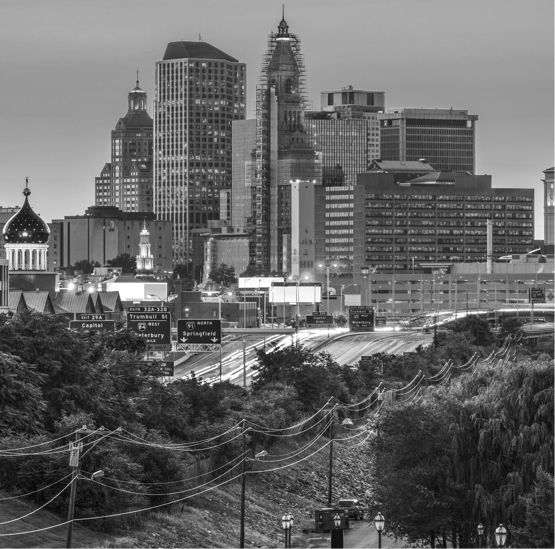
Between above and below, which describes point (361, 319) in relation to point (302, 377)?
above

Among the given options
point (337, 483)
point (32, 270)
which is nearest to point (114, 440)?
point (337, 483)

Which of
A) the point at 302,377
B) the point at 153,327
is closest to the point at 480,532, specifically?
the point at 302,377

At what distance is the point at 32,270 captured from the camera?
617ft

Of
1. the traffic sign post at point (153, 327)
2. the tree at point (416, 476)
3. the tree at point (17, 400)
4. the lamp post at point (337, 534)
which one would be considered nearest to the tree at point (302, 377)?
the traffic sign post at point (153, 327)

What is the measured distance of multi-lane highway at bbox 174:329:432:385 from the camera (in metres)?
138

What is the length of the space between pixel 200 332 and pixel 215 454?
2487 centimetres

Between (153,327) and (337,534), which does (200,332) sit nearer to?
(153,327)

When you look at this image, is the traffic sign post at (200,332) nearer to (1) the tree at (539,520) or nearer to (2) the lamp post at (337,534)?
(2) the lamp post at (337,534)

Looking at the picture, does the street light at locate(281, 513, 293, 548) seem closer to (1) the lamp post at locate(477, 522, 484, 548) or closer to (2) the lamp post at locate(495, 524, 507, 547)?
(1) the lamp post at locate(477, 522, 484, 548)

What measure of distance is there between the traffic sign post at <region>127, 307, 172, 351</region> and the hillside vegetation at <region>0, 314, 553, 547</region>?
10.6 metres

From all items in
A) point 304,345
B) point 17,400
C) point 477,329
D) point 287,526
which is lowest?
point 287,526

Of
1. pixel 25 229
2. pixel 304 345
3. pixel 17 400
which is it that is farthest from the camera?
pixel 25 229

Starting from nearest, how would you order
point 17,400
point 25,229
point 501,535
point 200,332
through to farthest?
point 501,535 → point 17,400 → point 200,332 → point 25,229

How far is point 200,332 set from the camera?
102 m
